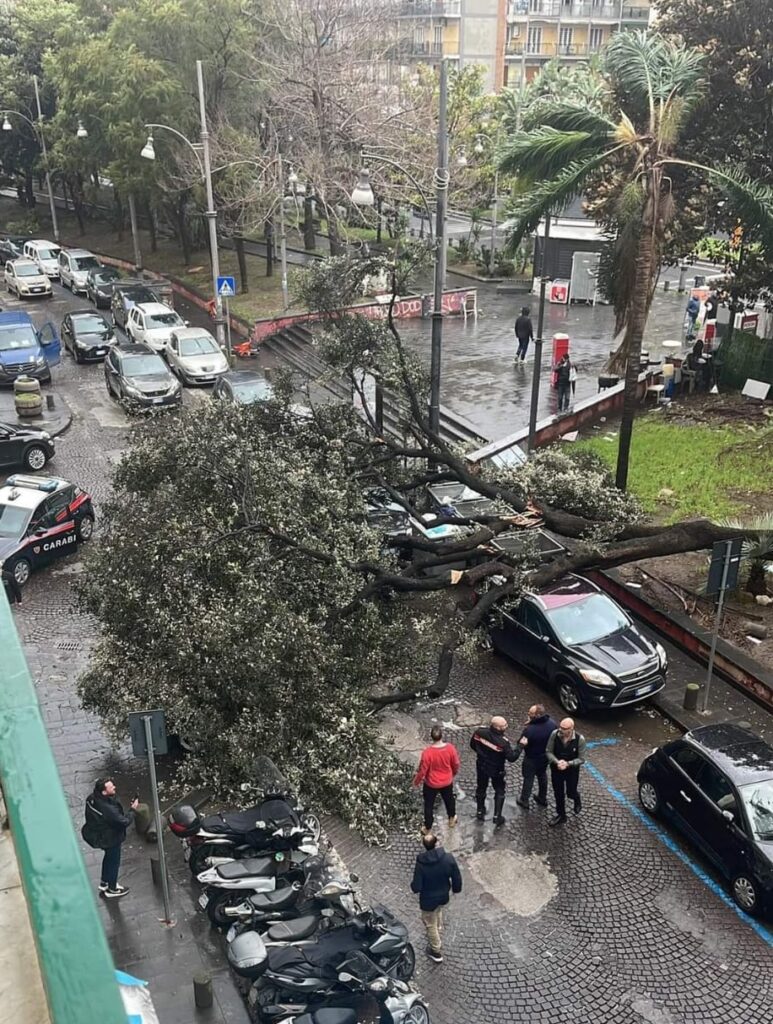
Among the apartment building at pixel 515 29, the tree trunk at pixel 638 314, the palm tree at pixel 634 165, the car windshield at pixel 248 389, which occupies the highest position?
the apartment building at pixel 515 29

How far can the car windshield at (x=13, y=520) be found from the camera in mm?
17719

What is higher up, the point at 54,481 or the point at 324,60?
the point at 324,60

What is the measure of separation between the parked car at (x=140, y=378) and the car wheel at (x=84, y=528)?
7072mm

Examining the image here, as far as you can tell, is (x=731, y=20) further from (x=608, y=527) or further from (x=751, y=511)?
(x=608, y=527)

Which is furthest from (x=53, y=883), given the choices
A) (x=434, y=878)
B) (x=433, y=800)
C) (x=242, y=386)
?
(x=242, y=386)

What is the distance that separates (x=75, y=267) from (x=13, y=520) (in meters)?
28.3

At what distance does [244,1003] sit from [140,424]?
960 centimetres

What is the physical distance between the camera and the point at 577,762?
36.4 feet

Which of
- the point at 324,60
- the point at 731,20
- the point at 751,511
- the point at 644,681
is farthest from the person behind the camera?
the point at 324,60

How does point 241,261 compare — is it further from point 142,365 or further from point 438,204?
point 438,204

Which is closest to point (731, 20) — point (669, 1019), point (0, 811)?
point (669, 1019)

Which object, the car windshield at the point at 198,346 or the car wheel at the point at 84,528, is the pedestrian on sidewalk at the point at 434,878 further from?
the car windshield at the point at 198,346

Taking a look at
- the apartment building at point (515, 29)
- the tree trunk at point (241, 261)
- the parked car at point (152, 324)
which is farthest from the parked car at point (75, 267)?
the apartment building at point (515, 29)

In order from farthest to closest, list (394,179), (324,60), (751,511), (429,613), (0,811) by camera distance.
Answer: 1. (394,179)
2. (324,60)
3. (751,511)
4. (429,613)
5. (0,811)
